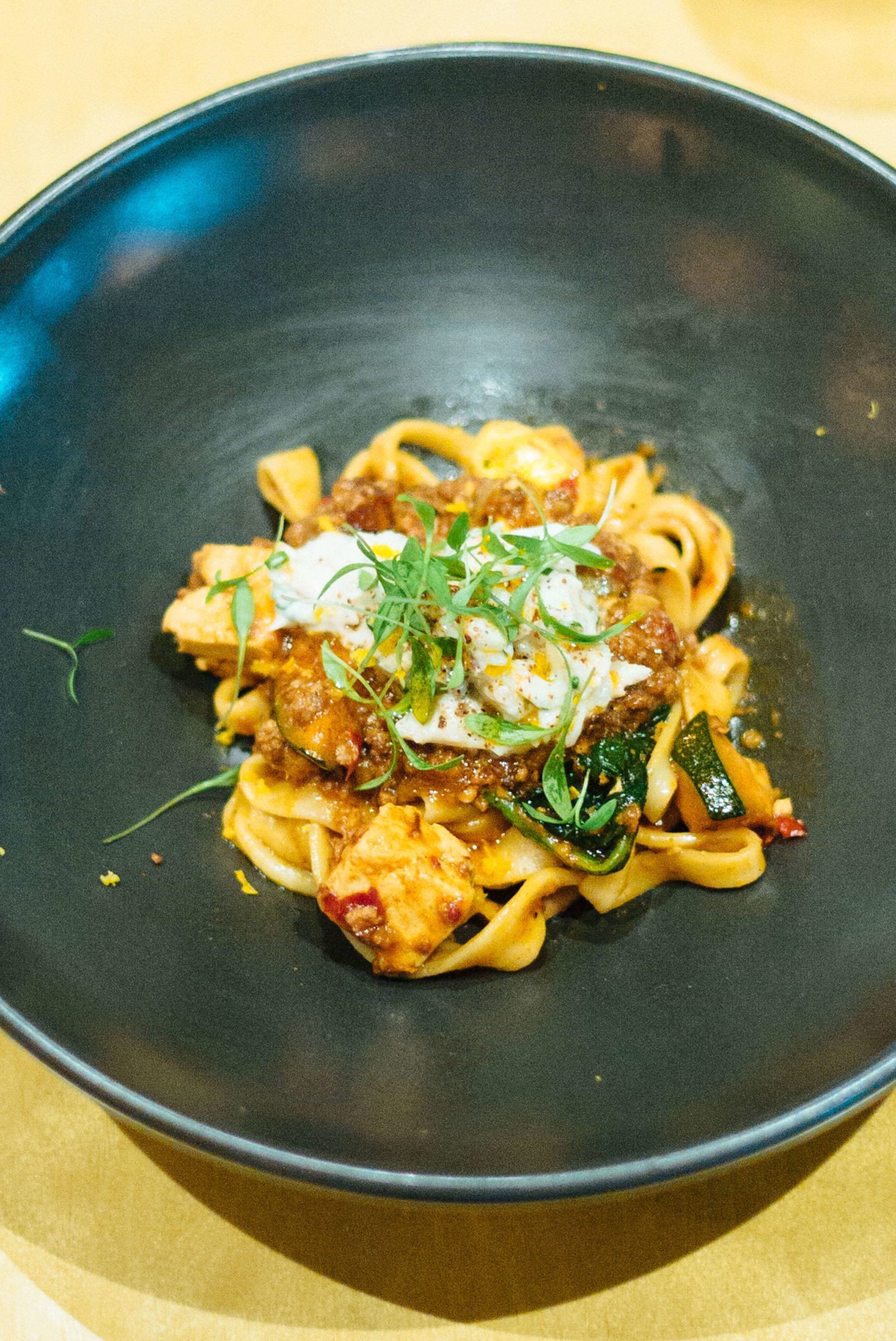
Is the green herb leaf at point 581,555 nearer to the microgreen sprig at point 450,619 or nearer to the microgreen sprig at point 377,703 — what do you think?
the microgreen sprig at point 450,619

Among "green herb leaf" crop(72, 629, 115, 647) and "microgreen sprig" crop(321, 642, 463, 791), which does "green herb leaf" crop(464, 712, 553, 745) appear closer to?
"microgreen sprig" crop(321, 642, 463, 791)

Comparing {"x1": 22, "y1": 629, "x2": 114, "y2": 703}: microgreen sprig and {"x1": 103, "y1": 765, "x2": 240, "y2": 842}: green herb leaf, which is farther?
{"x1": 22, "y1": 629, "x2": 114, "y2": 703}: microgreen sprig

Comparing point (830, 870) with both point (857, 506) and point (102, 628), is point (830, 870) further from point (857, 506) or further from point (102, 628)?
point (102, 628)

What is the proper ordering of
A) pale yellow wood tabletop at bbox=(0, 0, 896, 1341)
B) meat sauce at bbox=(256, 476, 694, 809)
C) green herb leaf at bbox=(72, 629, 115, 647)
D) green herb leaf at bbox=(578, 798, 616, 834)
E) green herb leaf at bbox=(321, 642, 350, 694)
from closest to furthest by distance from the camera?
pale yellow wood tabletop at bbox=(0, 0, 896, 1341)
green herb leaf at bbox=(578, 798, 616, 834)
green herb leaf at bbox=(321, 642, 350, 694)
meat sauce at bbox=(256, 476, 694, 809)
green herb leaf at bbox=(72, 629, 115, 647)

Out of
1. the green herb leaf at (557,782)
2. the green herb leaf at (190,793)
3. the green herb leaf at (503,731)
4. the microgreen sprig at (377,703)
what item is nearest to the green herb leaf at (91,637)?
the green herb leaf at (190,793)

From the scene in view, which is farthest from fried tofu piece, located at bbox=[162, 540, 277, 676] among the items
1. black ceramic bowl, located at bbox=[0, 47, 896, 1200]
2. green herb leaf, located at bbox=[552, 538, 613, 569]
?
green herb leaf, located at bbox=[552, 538, 613, 569]

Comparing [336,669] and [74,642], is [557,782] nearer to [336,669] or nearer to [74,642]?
[336,669]

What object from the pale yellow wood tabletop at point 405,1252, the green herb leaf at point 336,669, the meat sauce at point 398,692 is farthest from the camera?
the meat sauce at point 398,692
